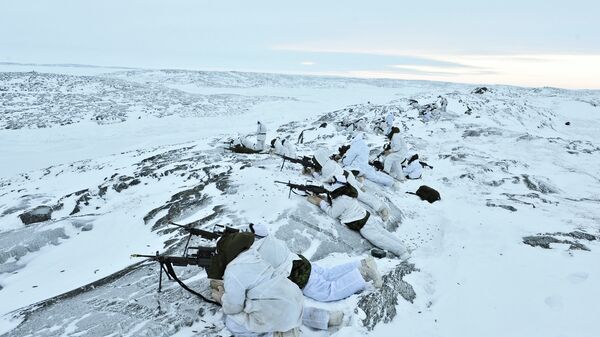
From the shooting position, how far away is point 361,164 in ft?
35.6

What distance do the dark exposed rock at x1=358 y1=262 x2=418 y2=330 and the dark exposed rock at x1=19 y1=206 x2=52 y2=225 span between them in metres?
8.27

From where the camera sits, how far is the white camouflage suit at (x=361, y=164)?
10.8m

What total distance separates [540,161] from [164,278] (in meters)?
15.7

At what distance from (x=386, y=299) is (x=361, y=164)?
6.26 meters

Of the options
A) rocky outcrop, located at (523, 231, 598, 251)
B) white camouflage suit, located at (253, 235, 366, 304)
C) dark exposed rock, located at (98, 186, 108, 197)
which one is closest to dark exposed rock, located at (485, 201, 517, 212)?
rocky outcrop, located at (523, 231, 598, 251)

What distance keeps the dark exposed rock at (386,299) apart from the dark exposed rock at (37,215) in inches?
326

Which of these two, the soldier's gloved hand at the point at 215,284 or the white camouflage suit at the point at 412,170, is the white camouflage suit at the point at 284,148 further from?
the soldier's gloved hand at the point at 215,284

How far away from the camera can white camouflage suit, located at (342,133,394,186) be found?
1076cm

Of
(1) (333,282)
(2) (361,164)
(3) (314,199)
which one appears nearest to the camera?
(1) (333,282)

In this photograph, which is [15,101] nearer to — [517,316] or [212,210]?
[212,210]

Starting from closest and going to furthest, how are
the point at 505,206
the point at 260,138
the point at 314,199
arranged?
the point at 314,199 < the point at 505,206 < the point at 260,138

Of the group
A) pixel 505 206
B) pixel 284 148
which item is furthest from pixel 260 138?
pixel 505 206

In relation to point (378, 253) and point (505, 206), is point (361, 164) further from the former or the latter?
point (378, 253)

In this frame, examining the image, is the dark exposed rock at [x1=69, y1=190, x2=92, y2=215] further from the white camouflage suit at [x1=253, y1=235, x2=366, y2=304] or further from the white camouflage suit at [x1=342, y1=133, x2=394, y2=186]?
the white camouflage suit at [x1=253, y1=235, x2=366, y2=304]
